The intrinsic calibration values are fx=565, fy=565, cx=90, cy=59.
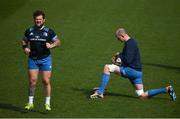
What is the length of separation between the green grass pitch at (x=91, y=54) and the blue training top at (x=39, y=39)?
1391mm

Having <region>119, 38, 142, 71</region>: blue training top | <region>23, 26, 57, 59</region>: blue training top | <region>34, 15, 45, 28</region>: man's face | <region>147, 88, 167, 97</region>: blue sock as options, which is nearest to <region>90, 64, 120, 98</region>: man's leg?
<region>119, 38, 142, 71</region>: blue training top

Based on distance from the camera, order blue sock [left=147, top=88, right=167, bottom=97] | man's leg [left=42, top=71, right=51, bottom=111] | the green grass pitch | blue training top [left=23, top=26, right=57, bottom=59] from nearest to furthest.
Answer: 1. blue training top [left=23, top=26, right=57, bottom=59]
2. man's leg [left=42, top=71, right=51, bottom=111]
3. the green grass pitch
4. blue sock [left=147, top=88, right=167, bottom=97]

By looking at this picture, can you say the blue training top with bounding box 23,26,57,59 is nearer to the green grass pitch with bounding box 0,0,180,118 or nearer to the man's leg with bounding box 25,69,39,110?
the man's leg with bounding box 25,69,39,110

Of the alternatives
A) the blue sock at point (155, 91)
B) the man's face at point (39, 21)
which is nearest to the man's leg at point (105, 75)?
the blue sock at point (155, 91)

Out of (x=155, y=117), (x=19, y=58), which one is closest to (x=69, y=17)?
(x=19, y=58)

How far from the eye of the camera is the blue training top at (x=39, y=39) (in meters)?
12.7

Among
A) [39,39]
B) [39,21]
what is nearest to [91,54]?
[39,39]

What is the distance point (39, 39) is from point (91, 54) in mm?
6245

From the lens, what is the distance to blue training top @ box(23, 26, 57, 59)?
41.6 ft

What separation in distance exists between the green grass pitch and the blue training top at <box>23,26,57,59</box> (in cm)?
139

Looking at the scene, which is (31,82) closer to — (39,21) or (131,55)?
(39,21)

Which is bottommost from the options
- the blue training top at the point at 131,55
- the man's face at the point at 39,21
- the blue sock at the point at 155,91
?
the blue sock at the point at 155,91

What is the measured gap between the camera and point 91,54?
61.7 feet

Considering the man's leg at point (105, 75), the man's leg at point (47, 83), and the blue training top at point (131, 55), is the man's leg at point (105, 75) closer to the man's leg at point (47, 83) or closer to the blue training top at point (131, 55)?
the blue training top at point (131, 55)
